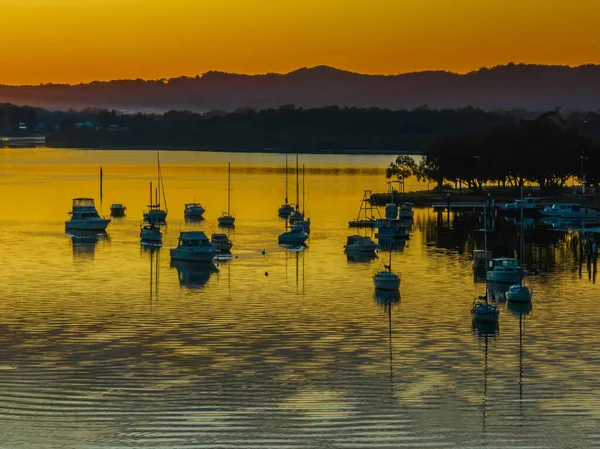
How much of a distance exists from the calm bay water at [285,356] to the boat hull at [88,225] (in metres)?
18.6

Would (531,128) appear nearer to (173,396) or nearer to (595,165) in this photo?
(595,165)

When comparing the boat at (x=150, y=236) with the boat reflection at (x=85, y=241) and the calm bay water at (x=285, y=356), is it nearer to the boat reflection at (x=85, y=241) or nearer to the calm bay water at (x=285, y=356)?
the boat reflection at (x=85, y=241)

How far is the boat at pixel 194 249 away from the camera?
8919 cm

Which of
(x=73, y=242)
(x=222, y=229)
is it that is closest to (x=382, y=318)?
(x=73, y=242)

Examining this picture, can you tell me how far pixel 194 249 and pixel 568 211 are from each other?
50568 millimetres

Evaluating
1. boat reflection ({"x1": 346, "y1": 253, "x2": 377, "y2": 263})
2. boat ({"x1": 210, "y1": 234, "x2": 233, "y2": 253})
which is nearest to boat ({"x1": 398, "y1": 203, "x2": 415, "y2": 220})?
boat reflection ({"x1": 346, "y1": 253, "x2": 377, "y2": 263})

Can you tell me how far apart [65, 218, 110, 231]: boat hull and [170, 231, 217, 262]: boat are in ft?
88.7

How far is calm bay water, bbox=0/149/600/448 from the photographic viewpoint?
4234cm

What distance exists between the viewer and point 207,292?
248ft

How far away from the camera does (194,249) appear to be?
8950 cm

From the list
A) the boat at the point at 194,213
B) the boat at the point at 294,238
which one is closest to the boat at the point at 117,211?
the boat at the point at 194,213

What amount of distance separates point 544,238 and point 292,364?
208 feet

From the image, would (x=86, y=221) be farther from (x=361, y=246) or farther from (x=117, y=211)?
(x=361, y=246)

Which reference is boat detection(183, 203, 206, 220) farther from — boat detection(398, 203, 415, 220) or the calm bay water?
the calm bay water
